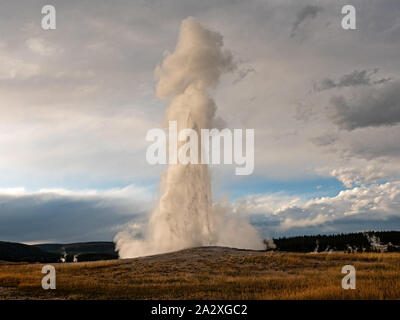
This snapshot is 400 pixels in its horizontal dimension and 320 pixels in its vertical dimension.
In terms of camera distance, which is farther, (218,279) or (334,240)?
(334,240)

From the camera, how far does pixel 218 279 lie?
84.9 feet

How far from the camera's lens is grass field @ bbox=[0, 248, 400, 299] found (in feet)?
62.6

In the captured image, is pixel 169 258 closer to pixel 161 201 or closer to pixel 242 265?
pixel 242 265

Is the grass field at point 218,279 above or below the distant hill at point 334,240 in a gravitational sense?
above

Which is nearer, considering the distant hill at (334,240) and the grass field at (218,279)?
the grass field at (218,279)

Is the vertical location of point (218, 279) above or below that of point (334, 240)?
above

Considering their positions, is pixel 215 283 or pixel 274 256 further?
pixel 274 256

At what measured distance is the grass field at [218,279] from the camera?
19.1m

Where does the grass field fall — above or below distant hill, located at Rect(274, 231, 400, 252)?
above

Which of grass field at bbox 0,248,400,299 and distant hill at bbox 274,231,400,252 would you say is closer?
grass field at bbox 0,248,400,299
